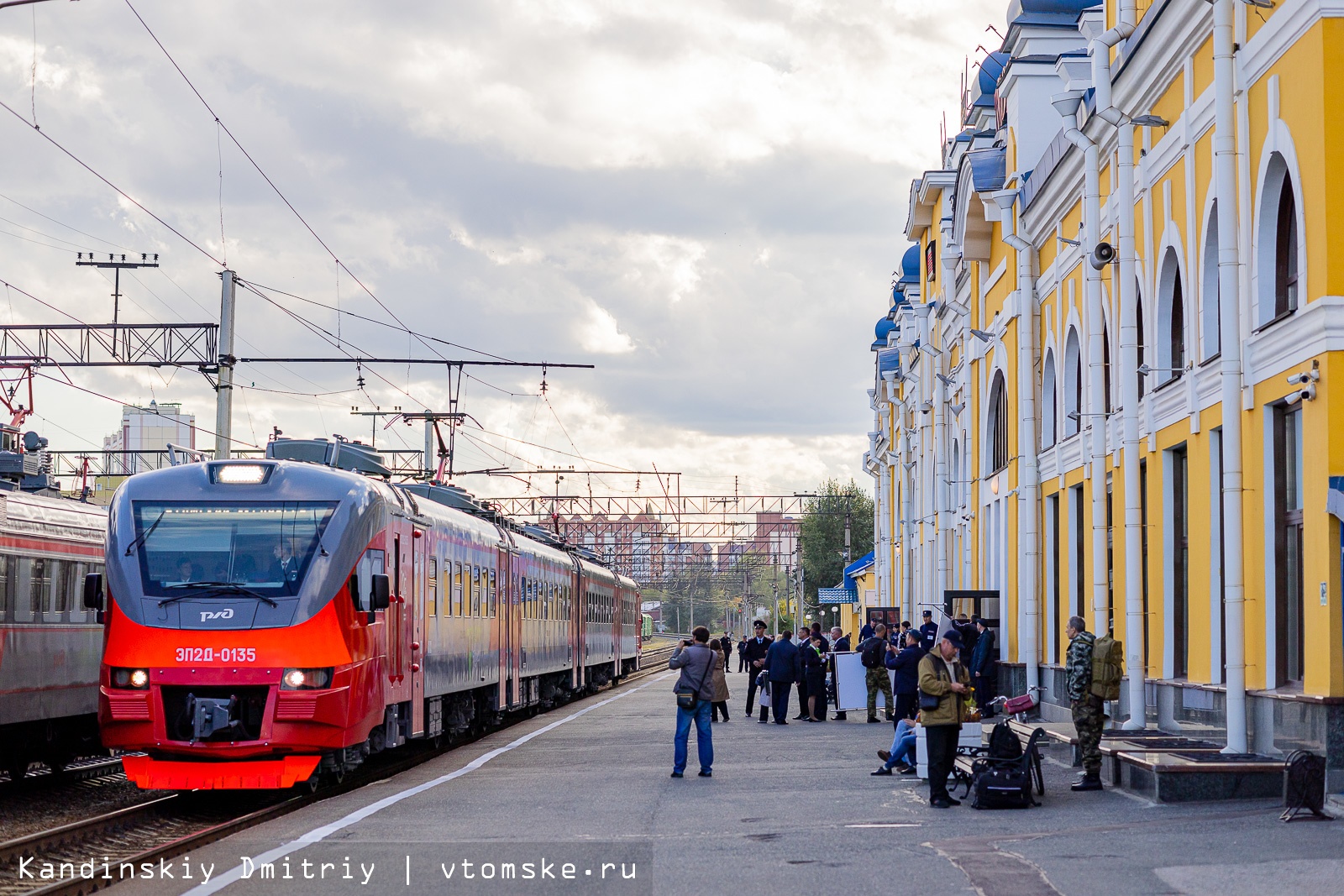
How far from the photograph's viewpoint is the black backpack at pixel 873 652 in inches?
1054

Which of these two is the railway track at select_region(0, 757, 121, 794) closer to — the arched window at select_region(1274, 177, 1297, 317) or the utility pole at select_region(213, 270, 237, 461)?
the utility pole at select_region(213, 270, 237, 461)

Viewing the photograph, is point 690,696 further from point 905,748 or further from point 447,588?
point 447,588

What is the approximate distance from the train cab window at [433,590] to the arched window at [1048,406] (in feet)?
37.8

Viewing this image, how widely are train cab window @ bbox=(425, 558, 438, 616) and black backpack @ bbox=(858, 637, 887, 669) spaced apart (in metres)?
8.38

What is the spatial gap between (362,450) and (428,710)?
3.30m

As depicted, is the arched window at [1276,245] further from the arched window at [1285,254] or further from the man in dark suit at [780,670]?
the man in dark suit at [780,670]

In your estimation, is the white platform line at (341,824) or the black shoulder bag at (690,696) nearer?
the white platform line at (341,824)

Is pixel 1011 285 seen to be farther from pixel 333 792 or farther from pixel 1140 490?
pixel 333 792

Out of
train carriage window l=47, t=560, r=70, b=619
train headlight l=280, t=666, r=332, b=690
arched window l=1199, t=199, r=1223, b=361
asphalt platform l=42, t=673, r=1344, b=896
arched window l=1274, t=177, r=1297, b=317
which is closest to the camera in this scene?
asphalt platform l=42, t=673, r=1344, b=896

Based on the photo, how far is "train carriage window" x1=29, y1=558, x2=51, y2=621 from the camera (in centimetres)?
1845

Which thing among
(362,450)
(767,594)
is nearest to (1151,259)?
(362,450)

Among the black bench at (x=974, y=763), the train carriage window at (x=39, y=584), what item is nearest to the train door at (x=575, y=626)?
the train carriage window at (x=39, y=584)

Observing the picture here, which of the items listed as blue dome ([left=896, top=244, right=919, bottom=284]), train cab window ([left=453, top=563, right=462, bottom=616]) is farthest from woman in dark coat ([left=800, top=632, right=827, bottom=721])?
blue dome ([left=896, top=244, right=919, bottom=284])

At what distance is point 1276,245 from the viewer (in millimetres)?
15969
